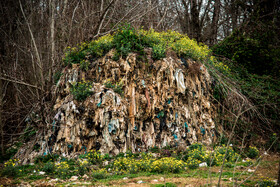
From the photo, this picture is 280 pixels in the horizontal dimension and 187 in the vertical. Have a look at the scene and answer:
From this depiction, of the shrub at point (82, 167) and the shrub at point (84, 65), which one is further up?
the shrub at point (84, 65)

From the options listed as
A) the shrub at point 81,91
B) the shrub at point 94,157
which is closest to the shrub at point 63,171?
the shrub at point 94,157

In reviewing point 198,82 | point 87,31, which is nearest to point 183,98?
point 198,82

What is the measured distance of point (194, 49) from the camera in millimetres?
9391

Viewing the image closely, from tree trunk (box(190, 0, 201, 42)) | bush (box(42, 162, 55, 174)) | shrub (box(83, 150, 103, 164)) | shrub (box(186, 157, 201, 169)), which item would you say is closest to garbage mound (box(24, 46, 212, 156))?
shrub (box(83, 150, 103, 164))

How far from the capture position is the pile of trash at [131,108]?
694 centimetres

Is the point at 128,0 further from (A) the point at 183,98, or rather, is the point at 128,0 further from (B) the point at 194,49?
(A) the point at 183,98

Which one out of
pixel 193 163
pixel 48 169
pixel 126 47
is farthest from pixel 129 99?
pixel 48 169

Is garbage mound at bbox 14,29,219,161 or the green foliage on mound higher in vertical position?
the green foliage on mound

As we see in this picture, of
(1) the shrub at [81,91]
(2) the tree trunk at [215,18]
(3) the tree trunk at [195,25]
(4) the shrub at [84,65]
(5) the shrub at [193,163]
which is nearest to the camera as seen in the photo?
(5) the shrub at [193,163]

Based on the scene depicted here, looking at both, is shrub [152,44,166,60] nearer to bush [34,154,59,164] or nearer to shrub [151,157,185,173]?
shrub [151,157,185,173]

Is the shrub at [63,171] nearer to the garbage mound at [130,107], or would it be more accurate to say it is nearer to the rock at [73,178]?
the rock at [73,178]

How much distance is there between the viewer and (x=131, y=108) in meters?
7.70

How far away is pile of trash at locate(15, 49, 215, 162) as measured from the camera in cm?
694

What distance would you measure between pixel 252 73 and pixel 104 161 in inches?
386
